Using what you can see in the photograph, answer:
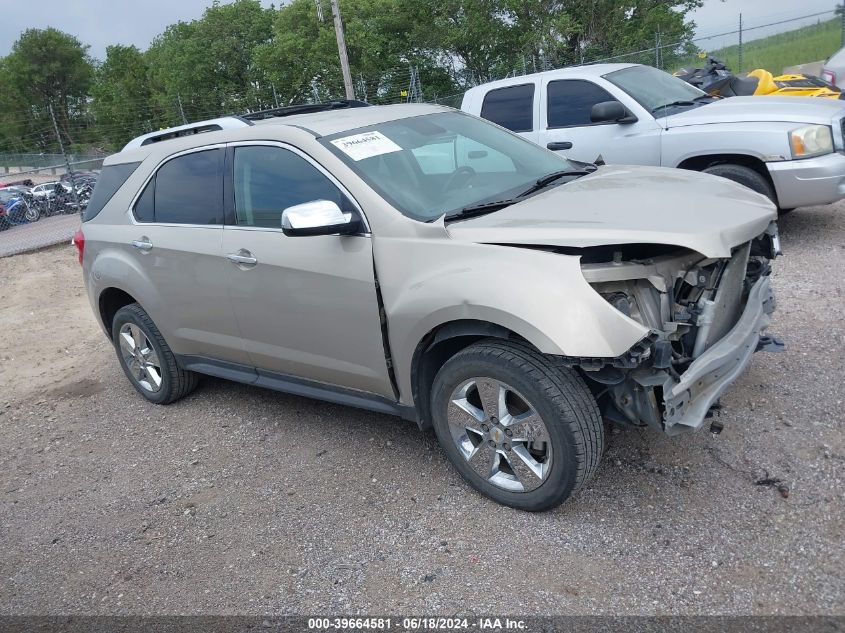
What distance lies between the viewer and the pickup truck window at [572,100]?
23.3 ft

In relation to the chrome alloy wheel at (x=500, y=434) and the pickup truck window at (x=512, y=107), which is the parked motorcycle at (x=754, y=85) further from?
the chrome alloy wheel at (x=500, y=434)

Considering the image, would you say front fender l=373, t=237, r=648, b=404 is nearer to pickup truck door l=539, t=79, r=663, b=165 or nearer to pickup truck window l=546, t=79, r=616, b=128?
pickup truck door l=539, t=79, r=663, b=165

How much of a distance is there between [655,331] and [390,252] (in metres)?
1.28

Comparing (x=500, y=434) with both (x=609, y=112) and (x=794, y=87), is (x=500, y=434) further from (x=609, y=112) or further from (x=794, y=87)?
(x=794, y=87)

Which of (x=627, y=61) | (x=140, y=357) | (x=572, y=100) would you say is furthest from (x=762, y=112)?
(x=627, y=61)

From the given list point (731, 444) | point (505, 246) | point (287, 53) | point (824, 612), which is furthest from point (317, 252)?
point (287, 53)

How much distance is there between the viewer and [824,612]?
2453 millimetres

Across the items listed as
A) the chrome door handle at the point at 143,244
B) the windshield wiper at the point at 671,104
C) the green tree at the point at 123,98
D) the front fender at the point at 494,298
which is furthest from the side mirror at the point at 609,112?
the green tree at the point at 123,98

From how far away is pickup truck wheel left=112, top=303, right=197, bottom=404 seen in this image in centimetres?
489

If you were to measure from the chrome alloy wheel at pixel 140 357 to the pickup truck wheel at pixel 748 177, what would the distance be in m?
4.75

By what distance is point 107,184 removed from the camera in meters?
5.05

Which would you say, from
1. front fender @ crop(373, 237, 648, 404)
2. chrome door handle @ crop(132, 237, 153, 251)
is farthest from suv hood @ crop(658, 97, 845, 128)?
chrome door handle @ crop(132, 237, 153, 251)

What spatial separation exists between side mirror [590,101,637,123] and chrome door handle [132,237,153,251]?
4.16 metres

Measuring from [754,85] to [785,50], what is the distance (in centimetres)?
1524
